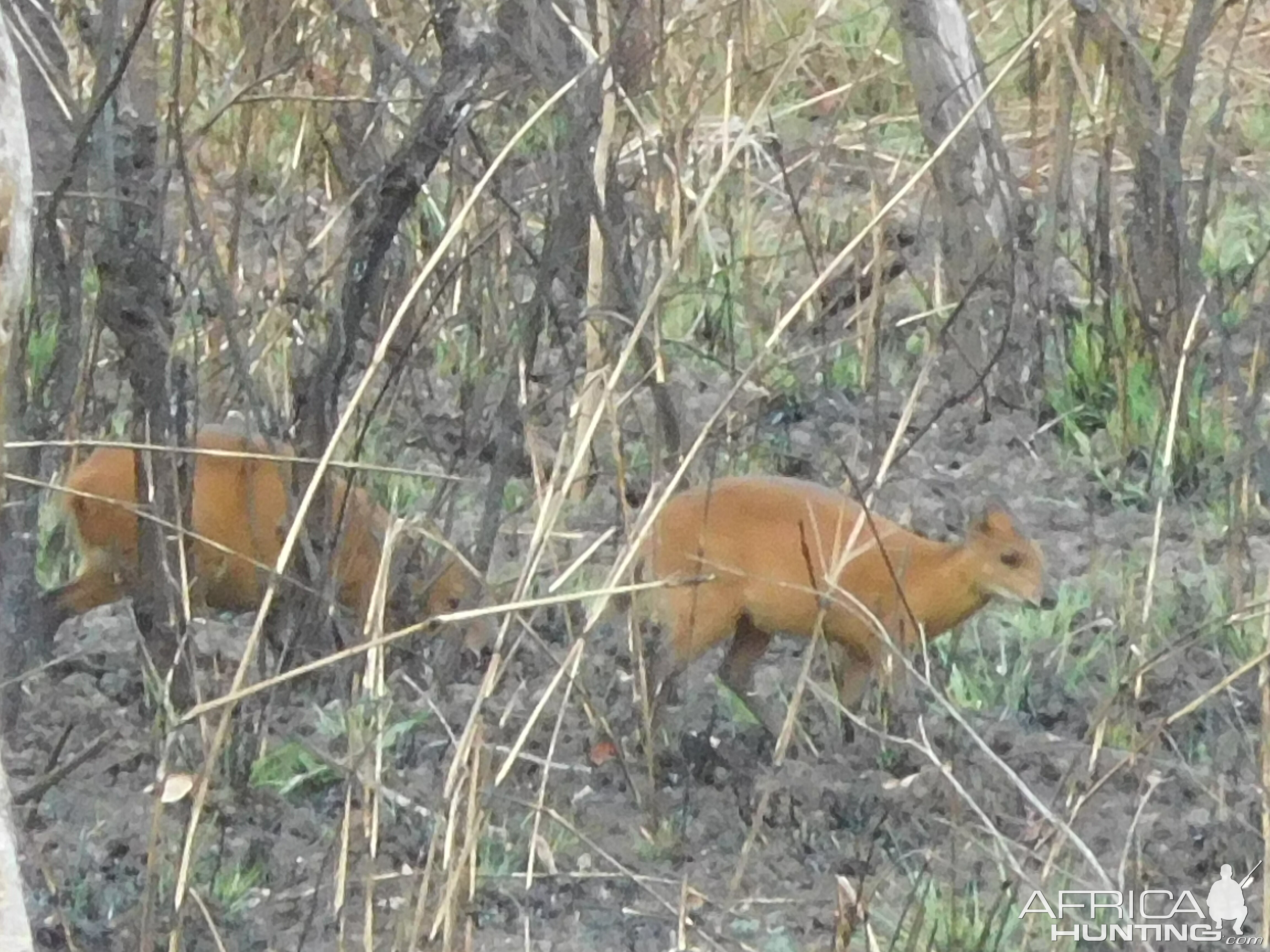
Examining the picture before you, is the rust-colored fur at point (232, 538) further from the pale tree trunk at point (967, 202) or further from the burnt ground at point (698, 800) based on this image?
the pale tree trunk at point (967, 202)

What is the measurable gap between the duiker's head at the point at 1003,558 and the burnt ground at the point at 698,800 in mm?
108

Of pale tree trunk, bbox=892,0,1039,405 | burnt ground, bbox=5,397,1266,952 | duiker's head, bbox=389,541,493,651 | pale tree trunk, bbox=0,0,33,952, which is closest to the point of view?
pale tree trunk, bbox=0,0,33,952

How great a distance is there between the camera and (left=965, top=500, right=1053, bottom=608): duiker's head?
3.12 m

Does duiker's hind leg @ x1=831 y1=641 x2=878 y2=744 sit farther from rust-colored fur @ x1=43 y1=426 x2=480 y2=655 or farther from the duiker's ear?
rust-colored fur @ x1=43 y1=426 x2=480 y2=655

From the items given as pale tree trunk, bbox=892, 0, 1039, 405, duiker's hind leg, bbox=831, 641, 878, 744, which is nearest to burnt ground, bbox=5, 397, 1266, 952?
duiker's hind leg, bbox=831, 641, 878, 744

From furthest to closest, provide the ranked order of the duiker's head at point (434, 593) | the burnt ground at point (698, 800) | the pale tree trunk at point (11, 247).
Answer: the duiker's head at point (434, 593)
the burnt ground at point (698, 800)
the pale tree trunk at point (11, 247)

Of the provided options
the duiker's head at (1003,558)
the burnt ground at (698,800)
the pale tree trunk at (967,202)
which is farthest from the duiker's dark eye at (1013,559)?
the pale tree trunk at (967,202)

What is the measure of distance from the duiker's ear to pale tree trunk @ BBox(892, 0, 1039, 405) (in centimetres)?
96

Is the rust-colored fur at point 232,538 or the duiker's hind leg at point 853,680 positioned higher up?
the rust-colored fur at point 232,538

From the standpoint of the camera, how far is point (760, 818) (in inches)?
86.1

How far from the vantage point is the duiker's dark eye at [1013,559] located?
313 cm

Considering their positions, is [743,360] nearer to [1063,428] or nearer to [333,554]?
[1063,428]

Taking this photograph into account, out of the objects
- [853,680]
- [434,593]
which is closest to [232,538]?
[434,593]

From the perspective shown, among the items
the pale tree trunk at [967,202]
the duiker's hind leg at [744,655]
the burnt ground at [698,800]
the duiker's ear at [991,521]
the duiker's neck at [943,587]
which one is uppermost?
the pale tree trunk at [967,202]
